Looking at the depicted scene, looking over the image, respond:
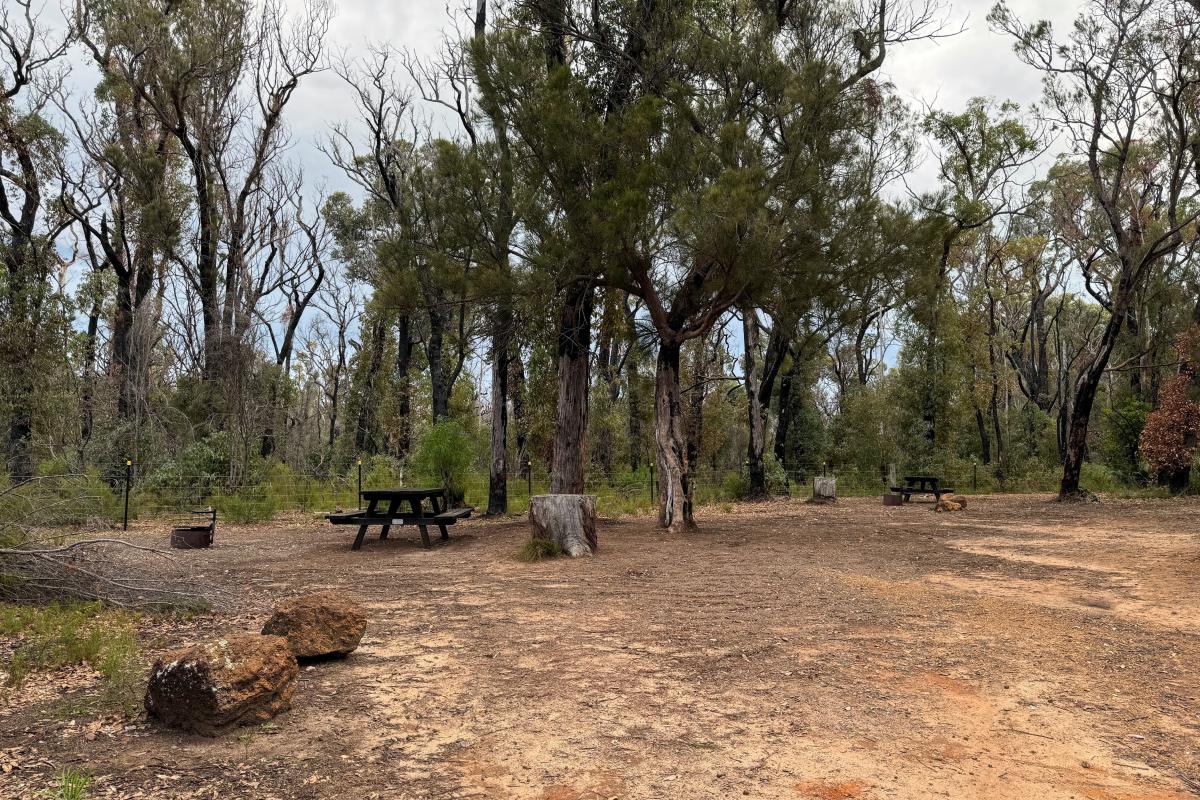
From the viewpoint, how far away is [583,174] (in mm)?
11273

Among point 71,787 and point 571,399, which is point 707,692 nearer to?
point 71,787

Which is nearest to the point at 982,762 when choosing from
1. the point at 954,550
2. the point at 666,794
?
the point at 666,794

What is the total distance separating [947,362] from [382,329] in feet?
65.4

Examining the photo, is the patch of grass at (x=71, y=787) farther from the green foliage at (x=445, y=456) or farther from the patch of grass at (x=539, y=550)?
the green foliage at (x=445, y=456)

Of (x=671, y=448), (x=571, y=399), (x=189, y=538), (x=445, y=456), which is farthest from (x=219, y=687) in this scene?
(x=445, y=456)

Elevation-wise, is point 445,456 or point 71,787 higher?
point 445,456

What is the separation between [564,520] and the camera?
31.4 feet

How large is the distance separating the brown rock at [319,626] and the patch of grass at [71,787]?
165 cm

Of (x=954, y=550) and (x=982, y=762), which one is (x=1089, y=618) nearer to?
A: (x=982, y=762)

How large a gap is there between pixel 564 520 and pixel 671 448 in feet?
9.77

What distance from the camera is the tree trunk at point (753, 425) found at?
18734 mm

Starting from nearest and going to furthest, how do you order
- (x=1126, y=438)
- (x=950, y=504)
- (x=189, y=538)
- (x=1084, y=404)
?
(x=189, y=538) → (x=950, y=504) → (x=1084, y=404) → (x=1126, y=438)

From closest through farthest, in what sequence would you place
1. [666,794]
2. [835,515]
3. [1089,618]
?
1. [666,794]
2. [1089,618]
3. [835,515]

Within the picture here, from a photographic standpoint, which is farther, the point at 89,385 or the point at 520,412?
the point at 520,412
